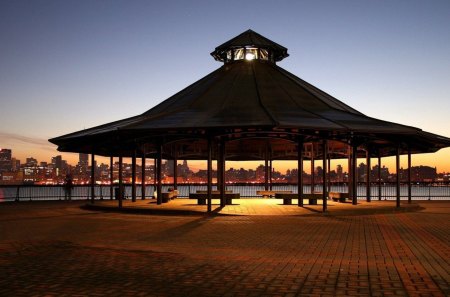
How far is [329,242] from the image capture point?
506 inches

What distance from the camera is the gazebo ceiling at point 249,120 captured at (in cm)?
2286

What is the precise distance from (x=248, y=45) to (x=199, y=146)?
8.61 m

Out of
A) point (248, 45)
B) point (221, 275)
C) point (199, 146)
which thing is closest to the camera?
point (221, 275)

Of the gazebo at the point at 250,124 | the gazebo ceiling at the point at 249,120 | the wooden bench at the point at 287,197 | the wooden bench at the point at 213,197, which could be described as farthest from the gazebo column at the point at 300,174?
the wooden bench at the point at 213,197

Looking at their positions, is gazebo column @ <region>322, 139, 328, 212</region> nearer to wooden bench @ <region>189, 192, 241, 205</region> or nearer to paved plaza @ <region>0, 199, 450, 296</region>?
paved plaza @ <region>0, 199, 450, 296</region>

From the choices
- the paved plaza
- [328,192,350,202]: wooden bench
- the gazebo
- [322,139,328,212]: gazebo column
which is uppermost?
the gazebo

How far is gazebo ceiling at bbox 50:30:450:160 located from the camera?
22.9 metres

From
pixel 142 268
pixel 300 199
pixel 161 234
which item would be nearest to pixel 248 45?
pixel 300 199

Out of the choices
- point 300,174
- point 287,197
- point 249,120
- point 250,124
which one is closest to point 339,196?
point 287,197

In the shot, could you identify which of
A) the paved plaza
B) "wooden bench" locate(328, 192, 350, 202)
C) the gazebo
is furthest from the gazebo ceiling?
the paved plaza

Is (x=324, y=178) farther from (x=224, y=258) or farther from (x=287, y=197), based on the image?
(x=224, y=258)

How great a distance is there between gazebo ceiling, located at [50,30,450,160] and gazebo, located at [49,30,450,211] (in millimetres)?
42

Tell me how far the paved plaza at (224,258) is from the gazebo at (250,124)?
5.46m

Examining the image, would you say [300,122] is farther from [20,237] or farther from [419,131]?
[20,237]
